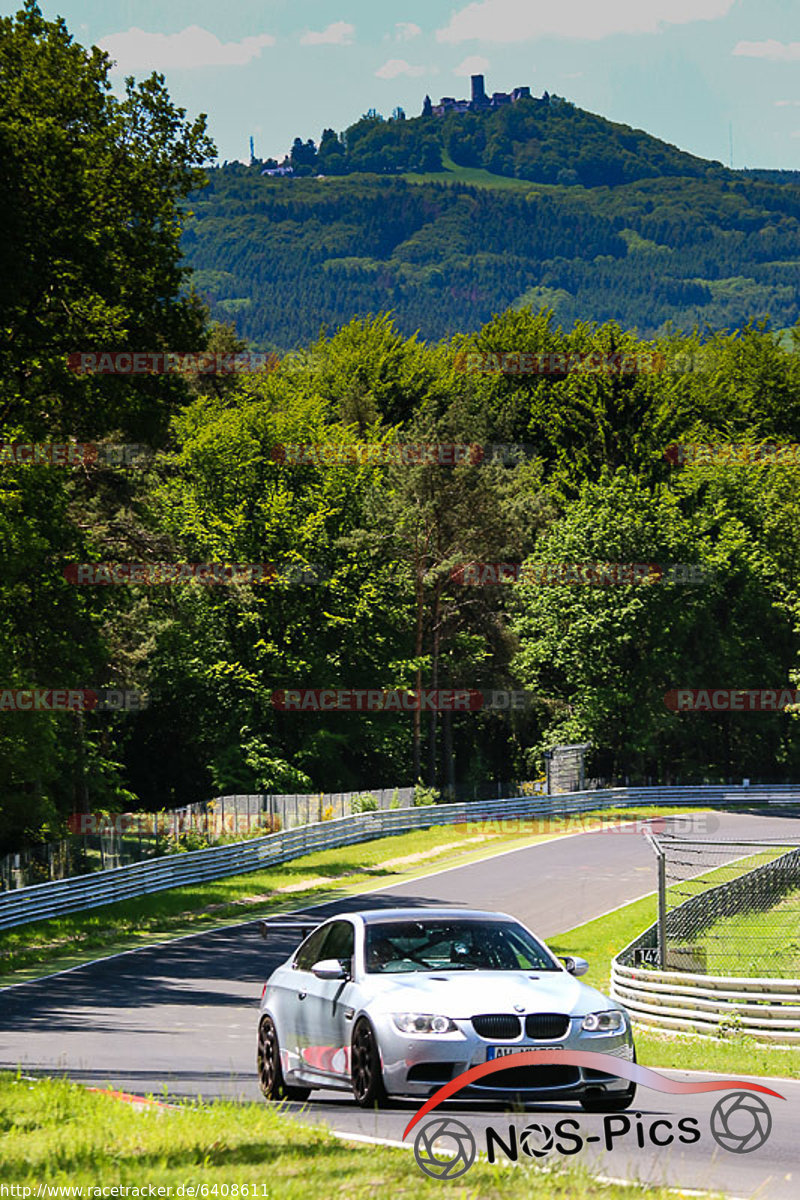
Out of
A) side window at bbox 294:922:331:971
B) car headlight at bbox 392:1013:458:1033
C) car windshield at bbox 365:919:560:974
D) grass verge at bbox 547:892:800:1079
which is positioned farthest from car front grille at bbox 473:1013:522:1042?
grass verge at bbox 547:892:800:1079

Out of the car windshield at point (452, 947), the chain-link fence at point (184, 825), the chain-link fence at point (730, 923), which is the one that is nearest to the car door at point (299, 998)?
the car windshield at point (452, 947)

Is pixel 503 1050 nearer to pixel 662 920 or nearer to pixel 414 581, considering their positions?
pixel 662 920

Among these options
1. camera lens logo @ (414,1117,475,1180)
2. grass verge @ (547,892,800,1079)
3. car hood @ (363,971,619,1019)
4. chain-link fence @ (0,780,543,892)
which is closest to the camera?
camera lens logo @ (414,1117,475,1180)

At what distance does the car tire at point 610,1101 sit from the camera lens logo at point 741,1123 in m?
0.58

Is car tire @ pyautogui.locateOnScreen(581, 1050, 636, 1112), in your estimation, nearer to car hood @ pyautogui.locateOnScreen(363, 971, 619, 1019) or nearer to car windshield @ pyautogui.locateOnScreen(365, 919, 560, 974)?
car hood @ pyautogui.locateOnScreen(363, 971, 619, 1019)

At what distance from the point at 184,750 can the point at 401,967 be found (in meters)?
61.1

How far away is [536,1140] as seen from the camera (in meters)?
9.10

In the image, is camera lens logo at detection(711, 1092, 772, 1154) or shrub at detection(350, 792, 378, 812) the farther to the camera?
shrub at detection(350, 792, 378, 812)

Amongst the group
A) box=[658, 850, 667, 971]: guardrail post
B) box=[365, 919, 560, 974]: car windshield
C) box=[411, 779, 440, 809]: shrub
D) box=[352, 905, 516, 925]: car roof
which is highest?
box=[352, 905, 516, 925]: car roof

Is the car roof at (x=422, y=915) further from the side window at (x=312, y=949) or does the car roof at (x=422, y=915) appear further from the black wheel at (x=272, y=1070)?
the black wheel at (x=272, y=1070)

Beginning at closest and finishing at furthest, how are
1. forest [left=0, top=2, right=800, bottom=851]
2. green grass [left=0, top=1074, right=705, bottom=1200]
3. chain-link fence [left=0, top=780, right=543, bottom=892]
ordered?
green grass [left=0, top=1074, right=705, bottom=1200] < chain-link fence [left=0, top=780, right=543, bottom=892] < forest [left=0, top=2, right=800, bottom=851]

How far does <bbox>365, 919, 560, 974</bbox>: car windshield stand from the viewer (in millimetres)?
11062

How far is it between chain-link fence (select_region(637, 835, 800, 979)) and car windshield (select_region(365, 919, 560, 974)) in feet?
26.0

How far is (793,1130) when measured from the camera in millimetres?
10227
